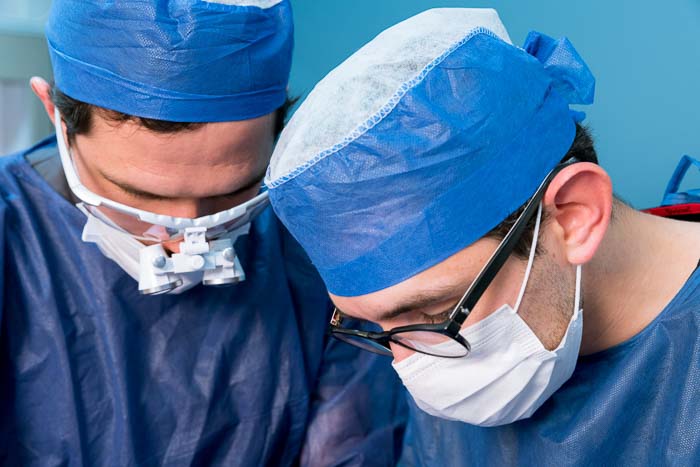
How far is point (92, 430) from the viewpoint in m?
1.75

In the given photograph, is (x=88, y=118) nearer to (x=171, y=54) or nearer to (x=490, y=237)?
(x=171, y=54)

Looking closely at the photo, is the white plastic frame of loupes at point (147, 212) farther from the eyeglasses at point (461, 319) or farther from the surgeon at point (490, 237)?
the eyeglasses at point (461, 319)

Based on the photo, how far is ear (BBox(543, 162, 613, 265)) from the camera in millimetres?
1138

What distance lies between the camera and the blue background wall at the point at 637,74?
1.95 meters

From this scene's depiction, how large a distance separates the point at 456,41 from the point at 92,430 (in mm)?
1107

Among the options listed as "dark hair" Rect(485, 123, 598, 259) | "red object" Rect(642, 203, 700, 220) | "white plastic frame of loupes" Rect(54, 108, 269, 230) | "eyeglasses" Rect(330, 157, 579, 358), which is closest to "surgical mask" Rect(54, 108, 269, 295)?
"white plastic frame of loupes" Rect(54, 108, 269, 230)

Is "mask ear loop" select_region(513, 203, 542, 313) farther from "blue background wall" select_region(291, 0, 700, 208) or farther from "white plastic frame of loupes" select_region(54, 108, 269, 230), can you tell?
"blue background wall" select_region(291, 0, 700, 208)

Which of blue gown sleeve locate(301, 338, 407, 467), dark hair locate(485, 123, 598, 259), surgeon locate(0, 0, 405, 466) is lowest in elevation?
blue gown sleeve locate(301, 338, 407, 467)

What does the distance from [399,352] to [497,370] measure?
5.9 inches

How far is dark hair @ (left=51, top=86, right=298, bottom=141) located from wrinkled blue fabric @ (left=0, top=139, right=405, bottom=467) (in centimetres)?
21

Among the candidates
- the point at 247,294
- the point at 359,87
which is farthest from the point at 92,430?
the point at 359,87

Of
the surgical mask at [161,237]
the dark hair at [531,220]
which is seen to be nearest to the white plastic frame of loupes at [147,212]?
the surgical mask at [161,237]

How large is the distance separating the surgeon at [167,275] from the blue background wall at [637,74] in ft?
1.69

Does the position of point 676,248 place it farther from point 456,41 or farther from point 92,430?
point 92,430
